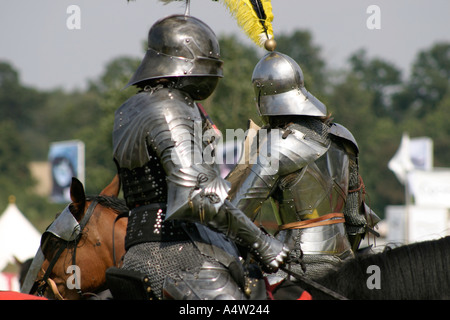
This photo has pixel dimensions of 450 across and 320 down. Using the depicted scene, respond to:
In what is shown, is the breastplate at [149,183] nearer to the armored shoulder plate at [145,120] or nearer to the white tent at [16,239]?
the armored shoulder plate at [145,120]

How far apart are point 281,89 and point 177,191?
6.86ft

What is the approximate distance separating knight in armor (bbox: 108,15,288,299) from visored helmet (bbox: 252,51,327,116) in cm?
135

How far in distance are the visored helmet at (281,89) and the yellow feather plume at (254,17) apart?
0.21 metres

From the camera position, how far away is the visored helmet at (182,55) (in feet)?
13.8

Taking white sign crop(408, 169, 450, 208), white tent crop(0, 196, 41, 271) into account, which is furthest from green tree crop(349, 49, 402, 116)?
white tent crop(0, 196, 41, 271)

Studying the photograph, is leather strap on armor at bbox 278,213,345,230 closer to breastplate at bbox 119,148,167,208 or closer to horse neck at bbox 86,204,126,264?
horse neck at bbox 86,204,126,264

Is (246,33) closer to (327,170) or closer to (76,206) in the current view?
(327,170)

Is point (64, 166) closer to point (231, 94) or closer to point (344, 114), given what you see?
point (231, 94)

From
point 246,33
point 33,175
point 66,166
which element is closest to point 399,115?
point 33,175

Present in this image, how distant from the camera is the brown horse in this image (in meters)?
5.23

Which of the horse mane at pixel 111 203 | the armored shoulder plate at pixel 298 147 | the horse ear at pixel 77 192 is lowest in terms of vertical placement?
the horse mane at pixel 111 203

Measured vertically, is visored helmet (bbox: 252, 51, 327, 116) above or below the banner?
above

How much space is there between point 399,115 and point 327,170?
224 ft

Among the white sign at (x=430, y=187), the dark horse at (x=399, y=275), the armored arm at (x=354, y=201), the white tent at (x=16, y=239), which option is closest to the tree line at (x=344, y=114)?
the white sign at (x=430, y=187)
